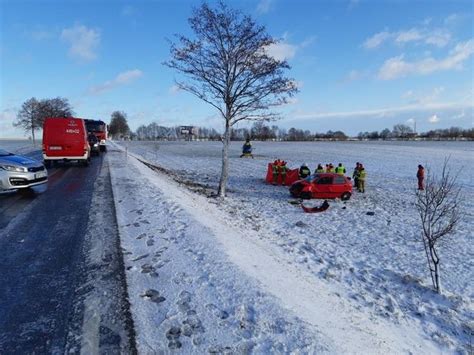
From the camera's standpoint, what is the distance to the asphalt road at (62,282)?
3744 millimetres

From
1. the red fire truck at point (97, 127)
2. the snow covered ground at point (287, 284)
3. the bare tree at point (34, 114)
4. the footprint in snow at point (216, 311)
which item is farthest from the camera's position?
the bare tree at point (34, 114)

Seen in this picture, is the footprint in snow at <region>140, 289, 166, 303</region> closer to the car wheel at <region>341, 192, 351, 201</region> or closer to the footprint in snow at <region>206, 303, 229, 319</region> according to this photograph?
the footprint in snow at <region>206, 303, 229, 319</region>

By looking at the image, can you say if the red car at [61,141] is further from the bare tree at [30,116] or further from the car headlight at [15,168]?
the bare tree at [30,116]

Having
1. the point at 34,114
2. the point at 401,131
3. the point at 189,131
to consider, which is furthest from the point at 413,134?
the point at 34,114

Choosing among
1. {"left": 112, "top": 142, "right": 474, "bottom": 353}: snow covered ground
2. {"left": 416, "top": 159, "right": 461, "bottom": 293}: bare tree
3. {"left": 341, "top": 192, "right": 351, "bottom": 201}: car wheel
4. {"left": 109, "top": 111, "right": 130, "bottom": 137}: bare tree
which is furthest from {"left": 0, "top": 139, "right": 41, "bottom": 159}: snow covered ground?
{"left": 109, "top": 111, "right": 130, "bottom": 137}: bare tree

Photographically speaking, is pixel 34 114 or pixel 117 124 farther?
pixel 117 124

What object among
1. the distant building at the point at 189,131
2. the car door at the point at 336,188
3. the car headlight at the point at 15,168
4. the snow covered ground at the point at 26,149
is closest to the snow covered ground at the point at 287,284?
the car headlight at the point at 15,168

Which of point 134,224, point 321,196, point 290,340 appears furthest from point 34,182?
point 321,196

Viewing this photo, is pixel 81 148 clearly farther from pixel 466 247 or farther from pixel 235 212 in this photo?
pixel 466 247

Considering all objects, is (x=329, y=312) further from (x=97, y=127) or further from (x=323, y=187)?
(x=97, y=127)

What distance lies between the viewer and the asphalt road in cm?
374

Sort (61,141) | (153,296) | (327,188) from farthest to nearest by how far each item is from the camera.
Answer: (61,141) < (327,188) < (153,296)

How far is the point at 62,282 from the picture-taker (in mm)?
5020

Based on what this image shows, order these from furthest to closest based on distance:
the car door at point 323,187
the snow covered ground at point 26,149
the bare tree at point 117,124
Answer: the bare tree at point 117,124
the snow covered ground at point 26,149
the car door at point 323,187
